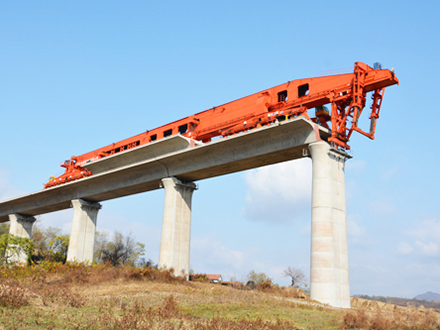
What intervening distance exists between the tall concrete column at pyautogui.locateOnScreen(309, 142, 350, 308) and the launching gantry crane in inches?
69.6

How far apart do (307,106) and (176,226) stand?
1600cm

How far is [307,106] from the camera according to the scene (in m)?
30.7

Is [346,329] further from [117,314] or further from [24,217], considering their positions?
[24,217]

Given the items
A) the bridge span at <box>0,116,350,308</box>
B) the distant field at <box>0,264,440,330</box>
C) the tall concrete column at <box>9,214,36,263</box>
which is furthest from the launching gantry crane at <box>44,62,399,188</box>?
the tall concrete column at <box>9,214,36,263</box>

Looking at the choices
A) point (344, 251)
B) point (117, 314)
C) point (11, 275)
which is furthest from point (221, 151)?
point (117, 314)

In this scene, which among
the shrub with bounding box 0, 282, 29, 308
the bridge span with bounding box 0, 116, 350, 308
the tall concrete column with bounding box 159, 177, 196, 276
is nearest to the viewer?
the shrub with bounding box 0, 282, 29, 308

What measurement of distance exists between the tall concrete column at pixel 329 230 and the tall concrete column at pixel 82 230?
3077cm

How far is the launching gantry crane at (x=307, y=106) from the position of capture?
28.5m

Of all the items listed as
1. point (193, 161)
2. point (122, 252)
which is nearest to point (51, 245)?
point (122, 252)

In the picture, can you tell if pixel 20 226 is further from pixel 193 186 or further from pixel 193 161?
pixel 193 161

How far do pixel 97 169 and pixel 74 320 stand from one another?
3554 cm

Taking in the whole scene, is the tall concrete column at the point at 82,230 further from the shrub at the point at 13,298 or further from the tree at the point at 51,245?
the shrub at the point at 13,298

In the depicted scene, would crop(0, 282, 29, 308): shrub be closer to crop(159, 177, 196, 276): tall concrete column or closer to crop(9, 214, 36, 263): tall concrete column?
crop(159, 177, 196, 276): tall concrete column

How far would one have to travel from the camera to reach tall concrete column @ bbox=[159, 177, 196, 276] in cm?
3616
